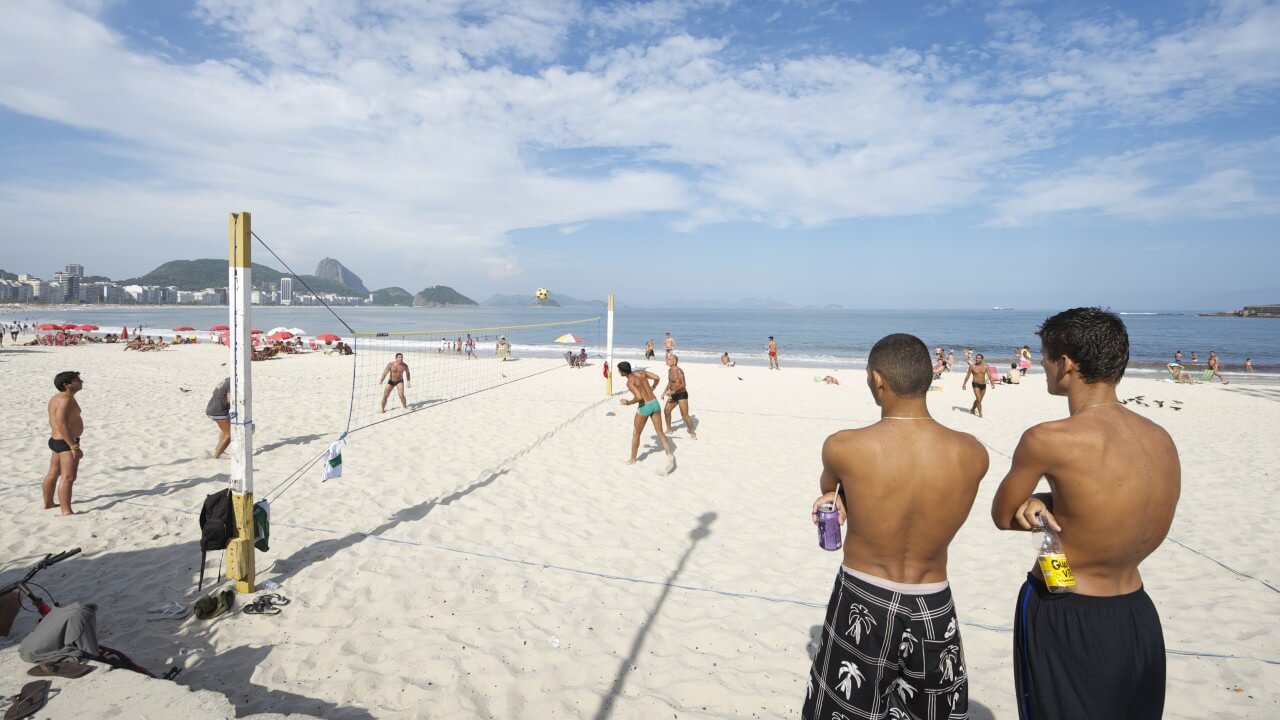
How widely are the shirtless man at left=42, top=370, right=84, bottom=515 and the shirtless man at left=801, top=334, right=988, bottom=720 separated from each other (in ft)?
21.2

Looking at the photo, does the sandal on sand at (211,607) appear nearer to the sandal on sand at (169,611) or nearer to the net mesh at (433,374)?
the sandal on sand at (169,611)

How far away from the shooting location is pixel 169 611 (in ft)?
12.1

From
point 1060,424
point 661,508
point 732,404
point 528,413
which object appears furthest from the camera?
point 732,404

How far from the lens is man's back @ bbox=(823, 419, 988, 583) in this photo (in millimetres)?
1907

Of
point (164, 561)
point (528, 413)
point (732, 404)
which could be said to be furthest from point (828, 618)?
point (732, 404)

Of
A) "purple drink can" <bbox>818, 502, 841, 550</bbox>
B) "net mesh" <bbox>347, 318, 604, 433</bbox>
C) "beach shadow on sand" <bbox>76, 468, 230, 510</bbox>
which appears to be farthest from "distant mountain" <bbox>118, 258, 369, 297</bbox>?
"purple drink can" <bbox>818, 502, 841, 550</bbox>

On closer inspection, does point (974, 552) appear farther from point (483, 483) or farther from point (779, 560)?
point (483, 483)

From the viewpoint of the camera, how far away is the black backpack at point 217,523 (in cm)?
380

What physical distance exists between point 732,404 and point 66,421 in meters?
10.6

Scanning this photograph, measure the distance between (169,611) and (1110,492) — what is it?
503cm

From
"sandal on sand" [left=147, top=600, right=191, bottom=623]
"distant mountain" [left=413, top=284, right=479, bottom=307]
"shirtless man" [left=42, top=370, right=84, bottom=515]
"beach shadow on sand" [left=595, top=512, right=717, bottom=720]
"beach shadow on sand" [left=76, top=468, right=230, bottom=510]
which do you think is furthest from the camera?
"distant mountain" [left=413, top=284, right=479, bottom=307]

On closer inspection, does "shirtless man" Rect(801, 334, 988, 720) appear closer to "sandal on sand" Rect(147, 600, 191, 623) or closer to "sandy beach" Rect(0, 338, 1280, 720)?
"sandy beach" Rect(0, 338, 1280, 720)

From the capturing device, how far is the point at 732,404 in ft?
42.3

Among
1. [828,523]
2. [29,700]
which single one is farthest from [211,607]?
[828,523]
